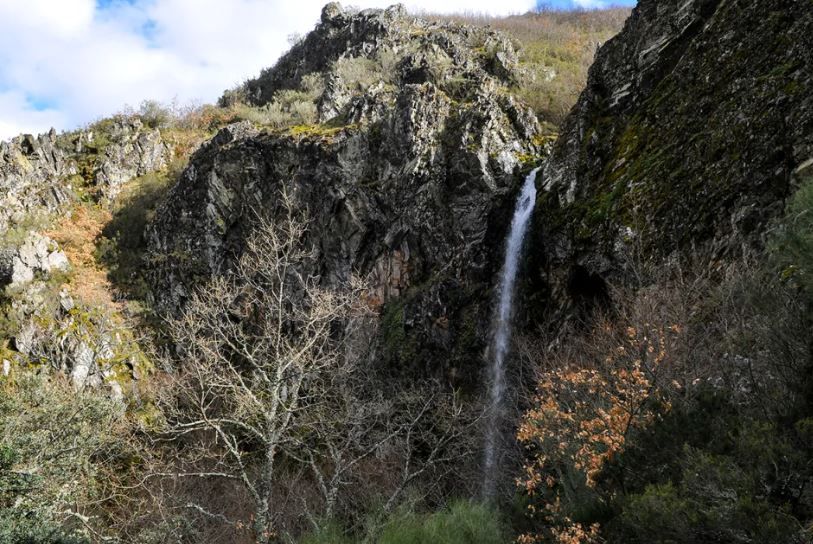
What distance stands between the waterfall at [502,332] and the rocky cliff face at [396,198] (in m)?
0.89

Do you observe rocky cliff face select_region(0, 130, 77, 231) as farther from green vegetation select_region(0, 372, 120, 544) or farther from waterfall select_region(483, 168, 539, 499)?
waterfall select_region(483, 168, 539, 499)

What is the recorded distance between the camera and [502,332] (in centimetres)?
2134

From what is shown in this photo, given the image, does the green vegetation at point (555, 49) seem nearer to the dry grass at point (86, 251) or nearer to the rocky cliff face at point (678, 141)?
the rocky cliff face at point (678, 141)

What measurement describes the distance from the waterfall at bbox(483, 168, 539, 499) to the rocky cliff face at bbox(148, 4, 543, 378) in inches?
35.2

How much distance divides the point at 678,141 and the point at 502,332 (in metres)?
10.1

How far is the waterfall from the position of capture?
19.2 meters

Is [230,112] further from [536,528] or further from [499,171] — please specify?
[536,528]

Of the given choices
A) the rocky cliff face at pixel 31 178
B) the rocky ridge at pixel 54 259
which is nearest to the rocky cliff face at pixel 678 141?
the rocky ridge at pixel 54 259

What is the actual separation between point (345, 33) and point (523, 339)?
46920mm

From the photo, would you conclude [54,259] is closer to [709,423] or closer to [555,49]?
[709,423]

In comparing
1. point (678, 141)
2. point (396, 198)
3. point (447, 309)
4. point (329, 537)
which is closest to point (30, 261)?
point (396, 198)

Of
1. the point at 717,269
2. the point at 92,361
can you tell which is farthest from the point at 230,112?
the point at 717,269

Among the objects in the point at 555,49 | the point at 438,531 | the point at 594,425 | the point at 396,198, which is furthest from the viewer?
the point at 555,49

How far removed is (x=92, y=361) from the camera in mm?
25250
